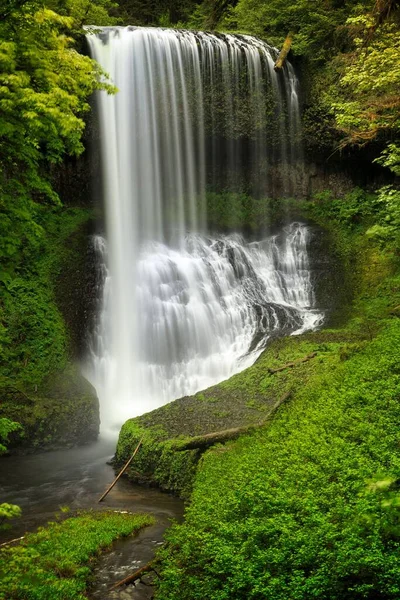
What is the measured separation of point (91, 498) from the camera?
939 cm

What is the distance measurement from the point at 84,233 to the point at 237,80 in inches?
356

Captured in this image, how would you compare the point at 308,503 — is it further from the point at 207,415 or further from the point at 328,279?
the point at 328,279

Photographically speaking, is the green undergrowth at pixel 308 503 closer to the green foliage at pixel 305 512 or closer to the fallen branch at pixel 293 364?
the green foliage at pixel 305 512

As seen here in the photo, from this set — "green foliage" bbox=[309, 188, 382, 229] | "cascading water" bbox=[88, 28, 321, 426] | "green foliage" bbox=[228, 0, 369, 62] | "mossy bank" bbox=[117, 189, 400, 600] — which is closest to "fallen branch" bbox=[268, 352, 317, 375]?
"mossy bank" bbox=[117, 189, 400, 600]

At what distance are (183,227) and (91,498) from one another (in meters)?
13.8

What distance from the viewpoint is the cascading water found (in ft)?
52.1

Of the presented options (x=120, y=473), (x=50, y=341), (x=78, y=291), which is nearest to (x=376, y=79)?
(x=78, y=291)

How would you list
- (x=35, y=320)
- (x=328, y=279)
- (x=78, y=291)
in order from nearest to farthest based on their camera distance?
1. (x=35, y=320)
2. (x=78, y=291)
3. (x=328, y=279)

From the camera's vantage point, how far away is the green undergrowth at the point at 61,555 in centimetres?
521

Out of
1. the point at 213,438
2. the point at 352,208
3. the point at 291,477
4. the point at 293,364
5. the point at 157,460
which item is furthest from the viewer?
the point at 352,208

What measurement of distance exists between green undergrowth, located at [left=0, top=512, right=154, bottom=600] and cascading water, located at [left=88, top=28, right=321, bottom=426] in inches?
243

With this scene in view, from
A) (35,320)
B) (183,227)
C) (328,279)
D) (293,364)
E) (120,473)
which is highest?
(183,227)

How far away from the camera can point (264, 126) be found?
73.5 feet

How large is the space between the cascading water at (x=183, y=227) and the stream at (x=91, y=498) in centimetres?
269
